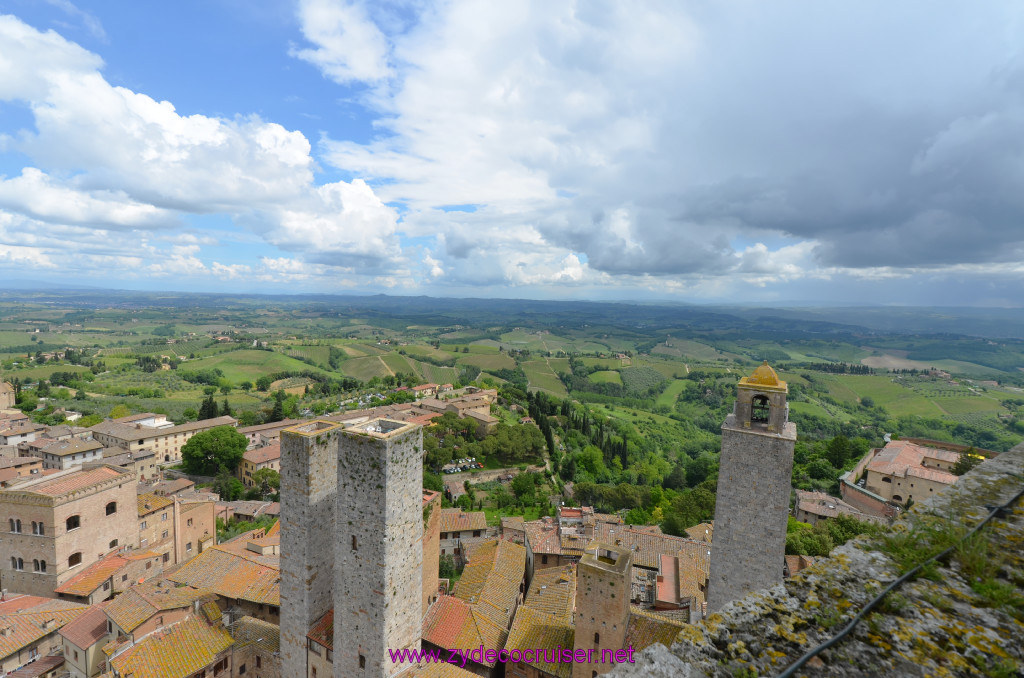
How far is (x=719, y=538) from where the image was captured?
53.4ft

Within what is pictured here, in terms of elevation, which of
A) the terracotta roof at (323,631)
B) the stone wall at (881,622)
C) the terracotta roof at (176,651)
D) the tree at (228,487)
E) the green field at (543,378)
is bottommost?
the green field at (543,378)

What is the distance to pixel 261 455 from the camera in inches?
2185

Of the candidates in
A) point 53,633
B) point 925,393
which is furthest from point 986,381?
point 53,633

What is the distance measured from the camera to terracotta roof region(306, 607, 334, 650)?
16.7 metres

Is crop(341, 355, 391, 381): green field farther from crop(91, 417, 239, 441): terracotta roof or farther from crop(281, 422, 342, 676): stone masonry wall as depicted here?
crop(281, 422, 342, 676): stone masonry wall

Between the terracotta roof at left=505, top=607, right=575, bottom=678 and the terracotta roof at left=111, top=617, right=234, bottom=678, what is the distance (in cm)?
1317

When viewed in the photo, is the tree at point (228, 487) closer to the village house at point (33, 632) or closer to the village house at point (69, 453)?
the village house at point (69, 453)

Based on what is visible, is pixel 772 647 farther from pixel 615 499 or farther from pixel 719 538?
pixel 615 499

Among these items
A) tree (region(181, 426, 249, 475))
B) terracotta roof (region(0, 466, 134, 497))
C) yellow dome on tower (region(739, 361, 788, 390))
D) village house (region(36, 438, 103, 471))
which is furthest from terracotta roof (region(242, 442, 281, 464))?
yellow dome on tower (region(739, 361, 788, 390))

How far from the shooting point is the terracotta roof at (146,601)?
66.5 feet

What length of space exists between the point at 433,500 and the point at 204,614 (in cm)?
1185

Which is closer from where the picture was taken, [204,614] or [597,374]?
[204,614]

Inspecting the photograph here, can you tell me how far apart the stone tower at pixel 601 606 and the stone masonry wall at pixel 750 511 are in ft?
11.0

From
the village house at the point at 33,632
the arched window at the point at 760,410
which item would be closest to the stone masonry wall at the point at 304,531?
the village house at the point at 33,632
